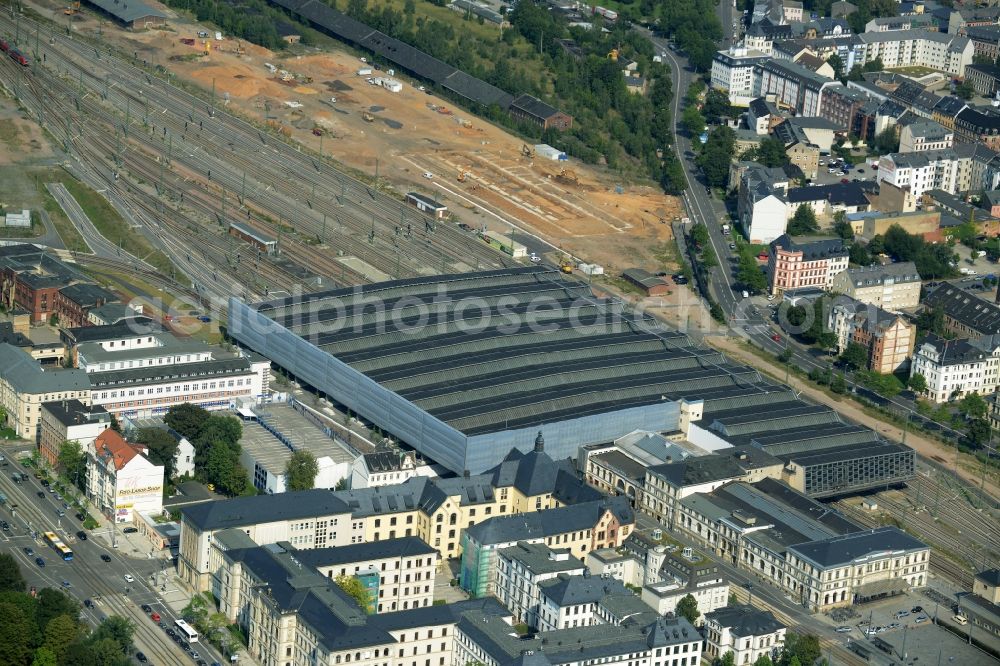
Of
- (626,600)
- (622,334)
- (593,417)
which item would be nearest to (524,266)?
(622,334)

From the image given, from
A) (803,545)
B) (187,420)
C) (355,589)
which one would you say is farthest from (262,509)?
(803,545)

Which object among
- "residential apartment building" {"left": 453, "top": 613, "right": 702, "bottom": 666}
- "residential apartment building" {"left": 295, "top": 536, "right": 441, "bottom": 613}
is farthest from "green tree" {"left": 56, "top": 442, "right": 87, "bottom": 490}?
"residential apartment building" {"left": 453, "top": 613, "right": 702, "bottom": 666}

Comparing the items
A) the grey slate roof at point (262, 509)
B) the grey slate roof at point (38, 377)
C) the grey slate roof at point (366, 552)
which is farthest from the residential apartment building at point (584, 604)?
the grey slate roof at point (38, 377)

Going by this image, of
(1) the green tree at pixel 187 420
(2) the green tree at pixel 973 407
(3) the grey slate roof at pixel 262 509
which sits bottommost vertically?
(2) the green tree at pixel 973 407

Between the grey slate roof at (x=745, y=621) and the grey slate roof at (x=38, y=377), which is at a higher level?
the grey slate roof at (x=38, y=377)

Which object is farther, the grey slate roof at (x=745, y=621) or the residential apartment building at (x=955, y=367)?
the residential apartment building at (x=955, y=367)

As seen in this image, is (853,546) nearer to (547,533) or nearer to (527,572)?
(547,533)

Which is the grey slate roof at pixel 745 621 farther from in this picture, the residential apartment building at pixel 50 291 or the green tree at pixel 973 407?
the residential apartment building at pixel 50 291

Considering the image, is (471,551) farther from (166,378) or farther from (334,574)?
(166,378)
